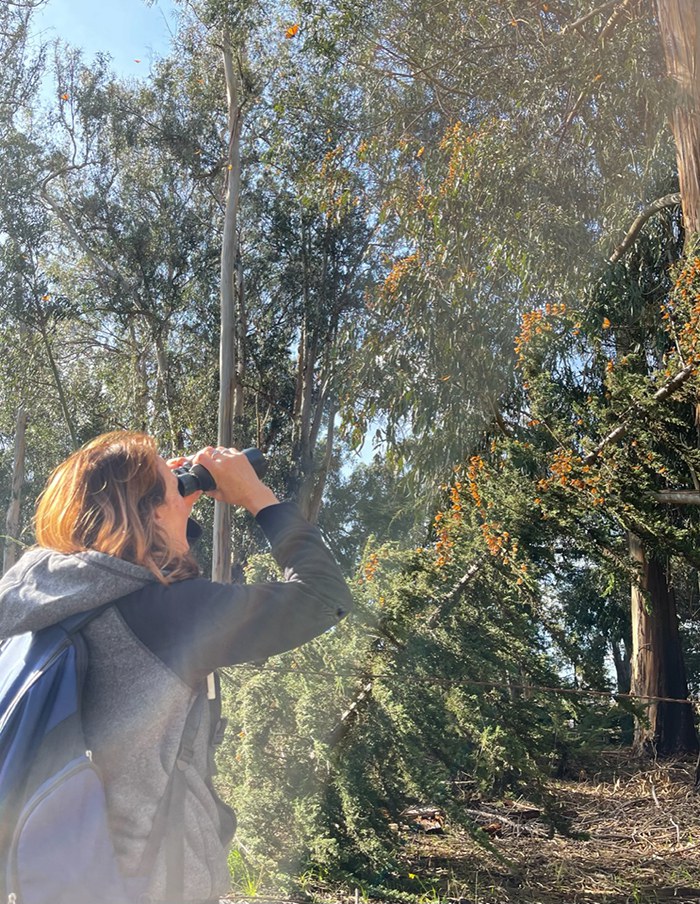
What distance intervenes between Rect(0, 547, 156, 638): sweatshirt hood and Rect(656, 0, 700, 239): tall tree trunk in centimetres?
537

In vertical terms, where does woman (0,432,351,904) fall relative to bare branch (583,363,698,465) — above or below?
below

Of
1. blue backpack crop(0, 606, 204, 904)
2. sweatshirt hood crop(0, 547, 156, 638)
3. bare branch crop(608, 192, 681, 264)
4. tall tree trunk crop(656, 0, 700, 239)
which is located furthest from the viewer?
bare branch crop(608, 192, 681, 264)

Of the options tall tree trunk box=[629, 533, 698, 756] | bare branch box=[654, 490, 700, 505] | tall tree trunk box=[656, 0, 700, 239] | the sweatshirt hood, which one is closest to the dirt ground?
bare branch box=[654, 490, 700, 505]

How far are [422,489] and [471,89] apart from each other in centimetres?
333

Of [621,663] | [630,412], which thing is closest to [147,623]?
[630,412]

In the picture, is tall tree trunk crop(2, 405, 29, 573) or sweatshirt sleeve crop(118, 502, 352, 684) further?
tall tree trunk crop(2, 405, 29, 573)

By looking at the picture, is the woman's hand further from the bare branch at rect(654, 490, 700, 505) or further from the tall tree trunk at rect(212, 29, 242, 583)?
the tall tree trunk at rect(212, 29, 242, 583)

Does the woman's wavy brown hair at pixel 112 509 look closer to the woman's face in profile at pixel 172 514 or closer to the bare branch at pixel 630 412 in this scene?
the woman's face in profile at pixel 172 514

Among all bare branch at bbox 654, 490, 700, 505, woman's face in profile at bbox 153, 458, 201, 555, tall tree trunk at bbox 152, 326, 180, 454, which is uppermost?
tall tree trunk at bbox 152, 326, 180, 454

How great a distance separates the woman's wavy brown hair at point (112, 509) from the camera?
1.44m

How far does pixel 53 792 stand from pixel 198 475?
570mm

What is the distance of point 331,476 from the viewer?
20047 mm

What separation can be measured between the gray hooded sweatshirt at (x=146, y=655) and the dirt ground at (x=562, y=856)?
101 inches

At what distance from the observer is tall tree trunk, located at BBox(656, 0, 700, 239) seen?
5.97 meters
